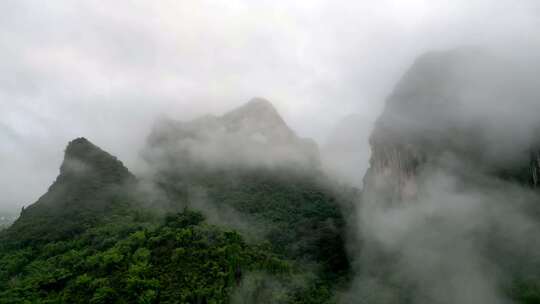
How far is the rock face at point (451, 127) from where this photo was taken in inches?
1492

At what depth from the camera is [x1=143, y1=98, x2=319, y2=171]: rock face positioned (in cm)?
6625

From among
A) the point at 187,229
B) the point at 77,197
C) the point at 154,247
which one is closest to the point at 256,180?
the point at 77,197

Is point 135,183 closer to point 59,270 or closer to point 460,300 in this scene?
point 59,270

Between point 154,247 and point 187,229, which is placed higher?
point 187,229

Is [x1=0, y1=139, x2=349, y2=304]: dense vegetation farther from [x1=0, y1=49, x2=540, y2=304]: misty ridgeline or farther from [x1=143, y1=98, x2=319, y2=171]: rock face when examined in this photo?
[x1=143, y1=98, x2=319, y2=171]: rock face

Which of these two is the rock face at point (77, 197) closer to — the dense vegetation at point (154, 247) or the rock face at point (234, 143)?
the dense vegetation at point (154, 247)

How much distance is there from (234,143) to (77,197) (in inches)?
1267

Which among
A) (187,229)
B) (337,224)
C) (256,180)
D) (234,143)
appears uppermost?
(234,143)

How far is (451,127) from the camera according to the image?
4278 cm

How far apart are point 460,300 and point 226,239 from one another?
59.8ft

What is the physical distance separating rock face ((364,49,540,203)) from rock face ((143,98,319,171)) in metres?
A: 20.7

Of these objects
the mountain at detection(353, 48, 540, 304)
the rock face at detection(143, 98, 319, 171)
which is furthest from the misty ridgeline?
the rock face at detection(143, 98, 319, 171)

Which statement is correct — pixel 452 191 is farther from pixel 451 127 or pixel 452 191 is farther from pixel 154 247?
pixel 154 247

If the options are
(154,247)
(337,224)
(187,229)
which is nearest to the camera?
(154,247)
